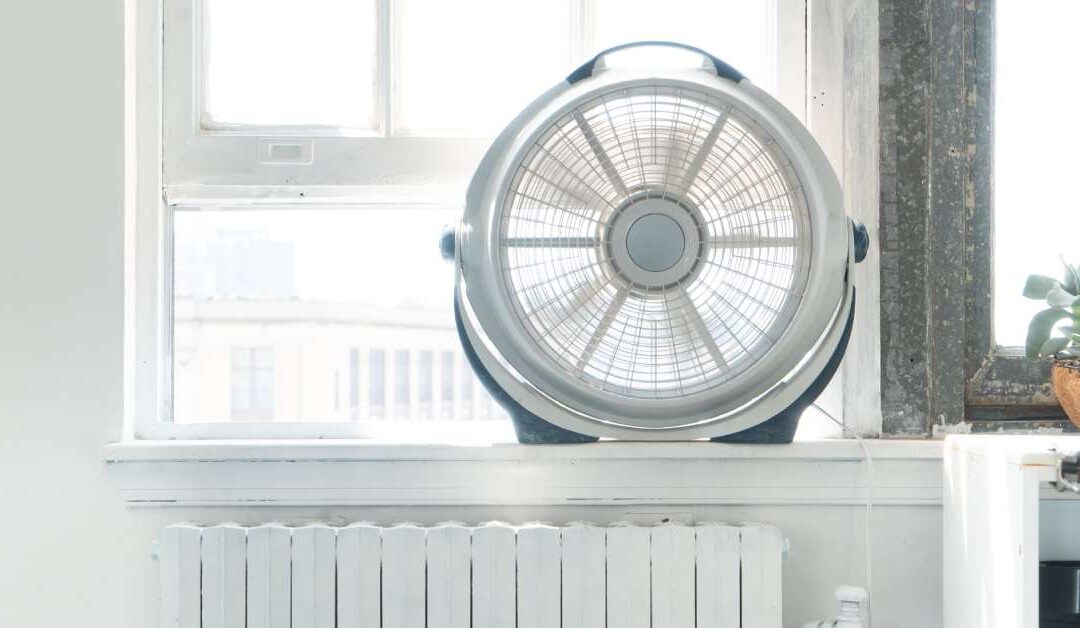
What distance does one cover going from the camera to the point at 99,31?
1.60 meters

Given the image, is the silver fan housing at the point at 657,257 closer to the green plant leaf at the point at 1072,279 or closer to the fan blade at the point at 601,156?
the fan blade at the point at 601,156

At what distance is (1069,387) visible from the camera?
1.47 m

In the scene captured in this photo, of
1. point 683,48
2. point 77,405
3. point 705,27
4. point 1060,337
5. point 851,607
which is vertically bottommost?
point 851,607

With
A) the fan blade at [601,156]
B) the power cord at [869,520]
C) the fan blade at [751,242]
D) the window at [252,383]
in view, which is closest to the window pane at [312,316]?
the window at [252,383]

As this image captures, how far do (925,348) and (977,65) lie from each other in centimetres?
47

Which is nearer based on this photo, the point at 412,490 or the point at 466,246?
the point at 466,246

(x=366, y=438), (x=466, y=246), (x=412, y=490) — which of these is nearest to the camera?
(x=466, y=246)

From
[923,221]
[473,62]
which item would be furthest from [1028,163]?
[473,62]

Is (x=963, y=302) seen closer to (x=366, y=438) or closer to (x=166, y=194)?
(x=366, y=438)

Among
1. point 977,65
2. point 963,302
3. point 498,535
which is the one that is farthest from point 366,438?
point 977,65

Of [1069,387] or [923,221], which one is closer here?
[1069,387]

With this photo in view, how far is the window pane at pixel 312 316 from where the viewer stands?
1725 mm

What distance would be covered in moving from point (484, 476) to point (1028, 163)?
103cm

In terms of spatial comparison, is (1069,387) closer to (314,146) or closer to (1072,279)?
(1072,279)
